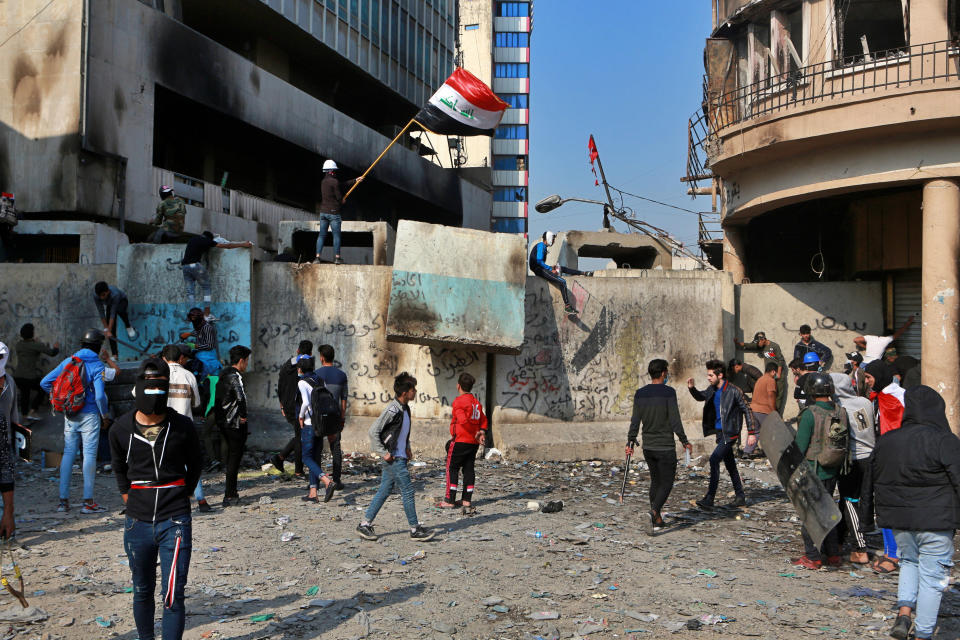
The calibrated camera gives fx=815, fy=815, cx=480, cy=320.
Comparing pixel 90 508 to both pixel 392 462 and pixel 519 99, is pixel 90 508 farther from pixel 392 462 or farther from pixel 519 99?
pixel 519 99

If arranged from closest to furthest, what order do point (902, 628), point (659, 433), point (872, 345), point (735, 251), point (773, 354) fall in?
point (902, 628)
point (659, 433)
point (872, 345)
point (773, 354)
point (735, 251)

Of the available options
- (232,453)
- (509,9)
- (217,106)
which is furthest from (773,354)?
(509,9)

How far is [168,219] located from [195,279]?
1.70 m

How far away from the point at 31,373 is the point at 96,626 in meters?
6.78

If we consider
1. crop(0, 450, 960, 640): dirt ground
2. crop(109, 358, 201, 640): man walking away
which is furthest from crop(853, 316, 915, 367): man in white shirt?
crop(109, 358, 201, 640): man walking away

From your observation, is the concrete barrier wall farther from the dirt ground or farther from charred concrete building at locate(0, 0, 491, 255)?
charred concrete building at locate(0, 0, 491, 255)

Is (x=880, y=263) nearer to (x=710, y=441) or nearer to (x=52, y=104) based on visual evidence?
(x=710, y=441)

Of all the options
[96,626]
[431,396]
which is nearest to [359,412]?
[431,396]

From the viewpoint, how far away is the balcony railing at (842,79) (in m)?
11.7

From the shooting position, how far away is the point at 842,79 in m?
12.4

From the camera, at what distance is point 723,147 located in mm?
14297

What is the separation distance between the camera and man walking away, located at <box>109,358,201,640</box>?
14.4ft

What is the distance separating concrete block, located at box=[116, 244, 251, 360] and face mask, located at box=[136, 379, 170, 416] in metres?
7.11

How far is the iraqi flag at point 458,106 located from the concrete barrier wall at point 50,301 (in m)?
6.38
